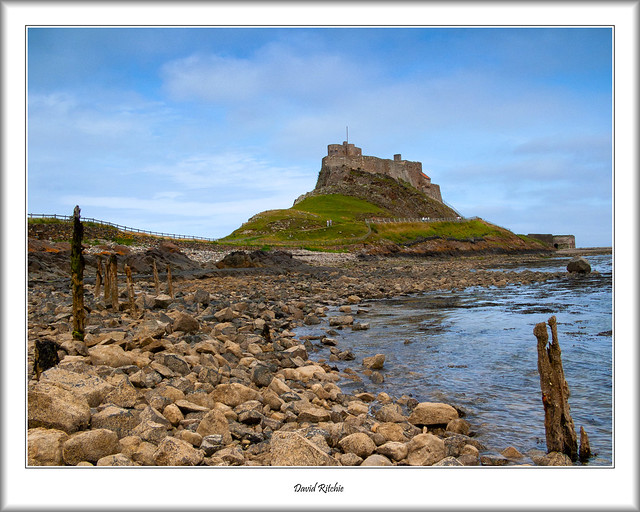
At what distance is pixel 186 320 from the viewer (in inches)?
433

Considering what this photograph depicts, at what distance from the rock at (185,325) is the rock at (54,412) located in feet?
19.1

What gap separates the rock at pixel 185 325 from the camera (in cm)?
1095

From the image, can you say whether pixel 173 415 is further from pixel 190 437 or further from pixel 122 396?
pixel 122 396

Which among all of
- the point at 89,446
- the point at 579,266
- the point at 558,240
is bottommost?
the point at 89,446

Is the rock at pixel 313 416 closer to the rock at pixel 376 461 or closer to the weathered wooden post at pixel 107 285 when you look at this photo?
the rock at pixel 376 461

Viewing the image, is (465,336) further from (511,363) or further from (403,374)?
(403,374)

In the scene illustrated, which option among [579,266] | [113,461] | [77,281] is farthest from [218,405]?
[579,266]

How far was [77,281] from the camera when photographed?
10.2 meters

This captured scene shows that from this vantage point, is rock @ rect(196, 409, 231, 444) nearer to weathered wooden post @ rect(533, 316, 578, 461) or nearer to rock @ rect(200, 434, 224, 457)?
rock @ rect(200, 434, 224, 457)

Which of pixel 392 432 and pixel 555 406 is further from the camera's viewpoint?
pixel 392 432

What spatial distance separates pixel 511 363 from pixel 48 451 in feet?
30.3

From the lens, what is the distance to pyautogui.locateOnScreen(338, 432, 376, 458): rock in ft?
16.8

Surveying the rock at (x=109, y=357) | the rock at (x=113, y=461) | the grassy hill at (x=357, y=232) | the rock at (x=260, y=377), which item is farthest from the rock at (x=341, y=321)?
the grassy hill at (x=357, y=232)

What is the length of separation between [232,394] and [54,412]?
2.35 meters
